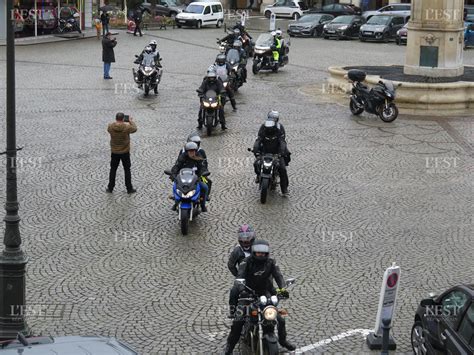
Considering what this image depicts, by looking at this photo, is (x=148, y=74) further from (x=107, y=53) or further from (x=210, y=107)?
(x=210, y=107)

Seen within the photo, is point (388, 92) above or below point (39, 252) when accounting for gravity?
above

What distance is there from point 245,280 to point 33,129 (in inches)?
507

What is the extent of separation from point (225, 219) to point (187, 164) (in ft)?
3.52

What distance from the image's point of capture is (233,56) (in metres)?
27.7

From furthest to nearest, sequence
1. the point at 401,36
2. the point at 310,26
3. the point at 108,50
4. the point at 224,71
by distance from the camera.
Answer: the point at 310,26
the point at 401,36
the point at 108,50
the point at 224,71

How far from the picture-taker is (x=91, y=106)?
2486 cm

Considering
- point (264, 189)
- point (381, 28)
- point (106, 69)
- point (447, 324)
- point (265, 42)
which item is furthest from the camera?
point (381, 28)

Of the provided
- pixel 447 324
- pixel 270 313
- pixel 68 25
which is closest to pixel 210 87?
pixel 270 313

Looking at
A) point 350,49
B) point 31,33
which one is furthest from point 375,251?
point 31,33

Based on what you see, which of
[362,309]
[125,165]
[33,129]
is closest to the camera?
[362,309]

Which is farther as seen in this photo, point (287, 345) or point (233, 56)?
point (233, 56)

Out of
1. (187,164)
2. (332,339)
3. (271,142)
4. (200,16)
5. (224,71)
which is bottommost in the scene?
(332,339)

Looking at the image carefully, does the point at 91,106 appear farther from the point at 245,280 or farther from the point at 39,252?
the point at 245,280

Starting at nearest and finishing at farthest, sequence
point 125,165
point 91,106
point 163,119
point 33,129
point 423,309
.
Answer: point 423,309, point 125,165, point 33,129, point 163,119, point 91,106
